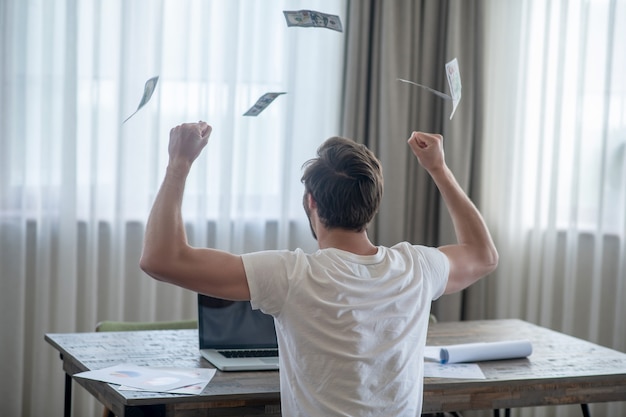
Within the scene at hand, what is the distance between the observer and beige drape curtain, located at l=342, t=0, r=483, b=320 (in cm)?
471

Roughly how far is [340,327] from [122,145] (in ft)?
8.68

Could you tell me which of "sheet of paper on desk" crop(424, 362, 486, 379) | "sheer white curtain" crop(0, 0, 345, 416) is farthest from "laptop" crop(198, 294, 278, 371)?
"sheer white curtain" crop(0, 0, 345, 416)

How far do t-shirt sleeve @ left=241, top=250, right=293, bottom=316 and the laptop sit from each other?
0.79m

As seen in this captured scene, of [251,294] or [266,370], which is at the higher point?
[251,294]

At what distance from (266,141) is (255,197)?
0.29 meters

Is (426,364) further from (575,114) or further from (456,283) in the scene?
(575,114)

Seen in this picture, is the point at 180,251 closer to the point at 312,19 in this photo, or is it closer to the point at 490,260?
the point at 490,260

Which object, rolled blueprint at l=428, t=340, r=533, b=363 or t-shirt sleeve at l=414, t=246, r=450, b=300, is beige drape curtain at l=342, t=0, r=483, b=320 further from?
t-shirt sleeve at l=414, t=246, r=450, b=300

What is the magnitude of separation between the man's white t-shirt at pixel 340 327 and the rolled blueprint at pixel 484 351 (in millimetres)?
723

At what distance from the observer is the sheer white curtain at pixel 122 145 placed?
4.21m

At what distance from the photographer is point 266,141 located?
4605 mm

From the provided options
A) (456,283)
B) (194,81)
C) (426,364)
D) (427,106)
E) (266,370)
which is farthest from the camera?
(427,106)

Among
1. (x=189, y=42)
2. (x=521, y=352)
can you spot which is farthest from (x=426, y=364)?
(x=189, y=42)

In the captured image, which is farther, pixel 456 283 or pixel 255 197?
pixel 255 197
